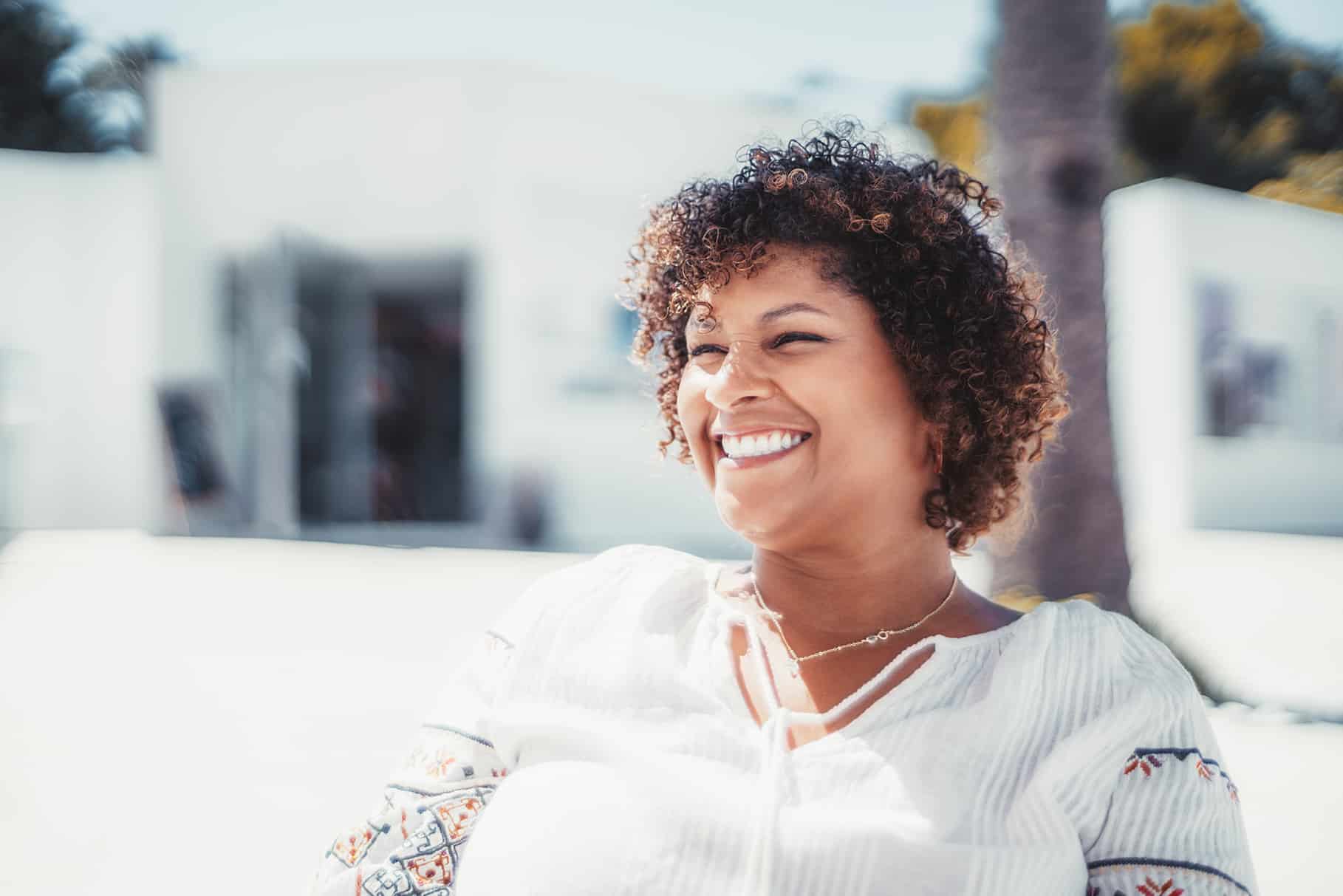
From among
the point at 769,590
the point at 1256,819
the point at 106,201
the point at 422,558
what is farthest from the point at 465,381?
the point at 769,590

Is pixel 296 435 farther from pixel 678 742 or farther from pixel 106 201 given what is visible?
pixel 678 742

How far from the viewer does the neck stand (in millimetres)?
1812

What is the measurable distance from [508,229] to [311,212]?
2338 mm

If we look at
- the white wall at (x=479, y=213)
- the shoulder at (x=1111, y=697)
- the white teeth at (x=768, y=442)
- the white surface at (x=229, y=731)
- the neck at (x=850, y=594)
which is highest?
the white wall at (x=479, y=213)

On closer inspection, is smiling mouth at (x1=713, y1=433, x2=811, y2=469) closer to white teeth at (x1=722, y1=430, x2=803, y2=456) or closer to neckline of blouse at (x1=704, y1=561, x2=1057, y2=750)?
white teeth at (x1=722, y1=430, x2=803, y2=456)

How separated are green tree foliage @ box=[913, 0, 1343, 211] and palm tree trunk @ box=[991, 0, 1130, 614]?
23.3m

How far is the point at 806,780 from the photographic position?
58.4 inches

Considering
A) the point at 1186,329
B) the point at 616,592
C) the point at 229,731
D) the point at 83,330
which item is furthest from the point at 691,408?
the point at 1186,329

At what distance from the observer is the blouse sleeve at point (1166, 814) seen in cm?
144

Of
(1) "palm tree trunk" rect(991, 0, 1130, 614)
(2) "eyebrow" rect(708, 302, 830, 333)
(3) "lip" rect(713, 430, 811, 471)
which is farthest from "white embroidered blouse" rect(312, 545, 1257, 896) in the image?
(1) "palm tree trunk" rect(991, 0, 1130, 614)

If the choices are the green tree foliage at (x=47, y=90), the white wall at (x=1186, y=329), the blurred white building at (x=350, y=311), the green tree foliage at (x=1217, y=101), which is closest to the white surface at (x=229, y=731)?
the blurred white building at (x=350, y=311)

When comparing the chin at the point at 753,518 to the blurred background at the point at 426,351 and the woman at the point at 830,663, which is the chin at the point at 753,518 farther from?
the blurred background at the point at 426,351

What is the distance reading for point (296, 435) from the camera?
13578 millimetres

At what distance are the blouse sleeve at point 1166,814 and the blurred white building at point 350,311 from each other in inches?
425
